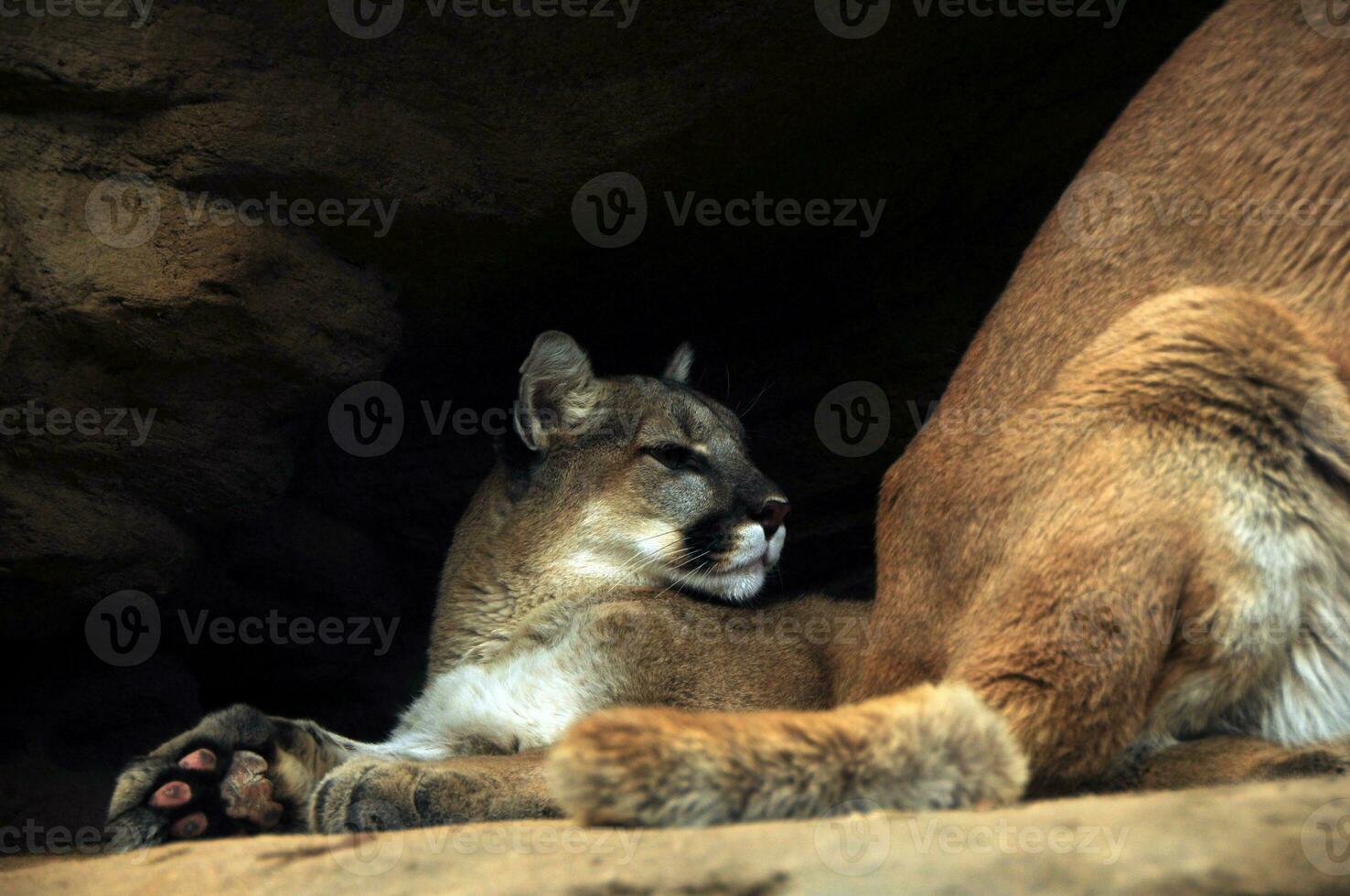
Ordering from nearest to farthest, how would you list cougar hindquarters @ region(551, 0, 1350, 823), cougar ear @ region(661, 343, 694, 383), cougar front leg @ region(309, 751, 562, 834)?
cougar hindquarters @ region(551, 0, 1350, 823) < cougar front leg @ region(309, 751, 562, 834) < cougar ear @ region(661, 343, 694, 383)

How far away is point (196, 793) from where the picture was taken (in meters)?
3.76

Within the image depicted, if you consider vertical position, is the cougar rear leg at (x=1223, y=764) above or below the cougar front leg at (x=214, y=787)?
above

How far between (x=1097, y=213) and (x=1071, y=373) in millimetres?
625

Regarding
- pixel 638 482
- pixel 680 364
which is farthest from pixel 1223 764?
pixel 680 364

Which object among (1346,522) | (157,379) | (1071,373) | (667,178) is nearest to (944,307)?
(667,178)

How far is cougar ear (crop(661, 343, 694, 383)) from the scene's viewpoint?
5723 mm

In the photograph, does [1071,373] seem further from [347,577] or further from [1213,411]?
[347,577]

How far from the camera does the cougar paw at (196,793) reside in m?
3.68

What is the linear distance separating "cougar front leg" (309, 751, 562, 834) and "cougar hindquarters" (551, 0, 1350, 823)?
1.19 metres

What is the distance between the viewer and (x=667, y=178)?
4.65 meters

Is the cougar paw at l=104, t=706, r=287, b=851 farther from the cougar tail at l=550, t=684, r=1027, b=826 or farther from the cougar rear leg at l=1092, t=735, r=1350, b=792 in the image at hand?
the cougar rear leg at l=1092, t=735, r=1350, b=792

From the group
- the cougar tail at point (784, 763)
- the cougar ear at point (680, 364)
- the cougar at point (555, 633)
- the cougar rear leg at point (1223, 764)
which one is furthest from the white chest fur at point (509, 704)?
the cougar rear leg at point (1223, 764)

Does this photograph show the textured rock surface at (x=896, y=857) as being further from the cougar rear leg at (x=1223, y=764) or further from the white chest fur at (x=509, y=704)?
the white chest fur at (x=509, y=704)

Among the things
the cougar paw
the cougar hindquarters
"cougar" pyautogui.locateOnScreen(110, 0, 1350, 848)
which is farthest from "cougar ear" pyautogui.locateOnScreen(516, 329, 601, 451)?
the cougar hindquarters
